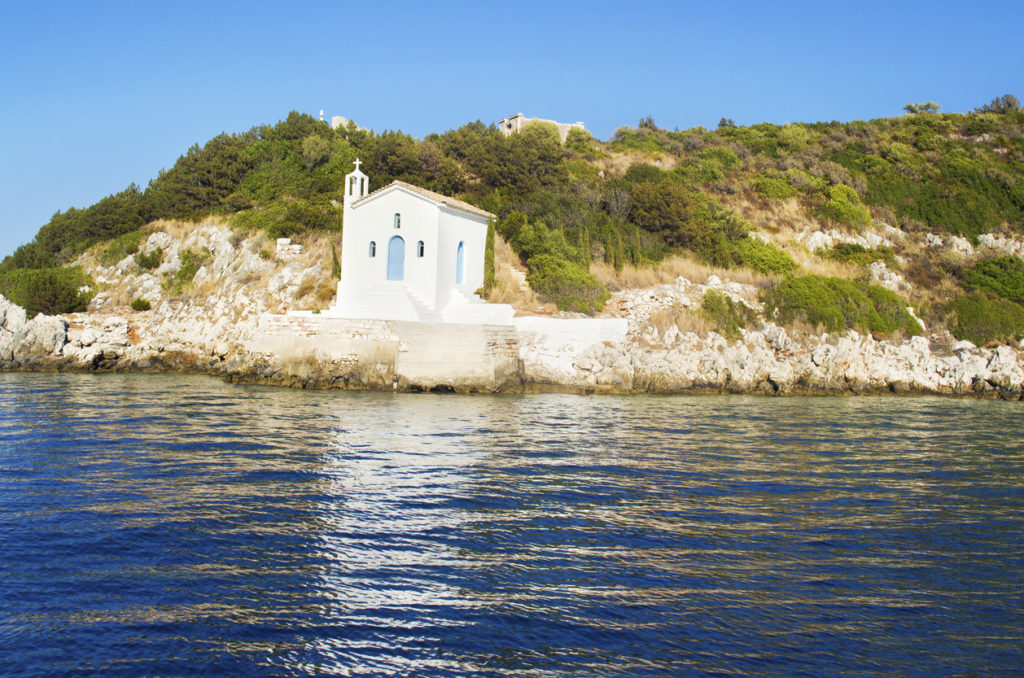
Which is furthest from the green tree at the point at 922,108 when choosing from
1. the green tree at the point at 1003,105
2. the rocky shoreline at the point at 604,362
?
the rocky shoreline at the point at 604,362

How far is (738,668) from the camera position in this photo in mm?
5156

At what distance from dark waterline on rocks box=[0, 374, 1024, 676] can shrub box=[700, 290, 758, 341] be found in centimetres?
1183

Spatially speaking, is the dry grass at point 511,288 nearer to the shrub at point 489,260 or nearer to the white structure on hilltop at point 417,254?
the shrub at point 489,260

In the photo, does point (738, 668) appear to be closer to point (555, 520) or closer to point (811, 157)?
point (555, 520)

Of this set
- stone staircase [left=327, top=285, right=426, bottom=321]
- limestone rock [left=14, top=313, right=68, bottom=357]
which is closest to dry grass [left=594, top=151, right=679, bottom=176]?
stone staircase [left=327, top=285, right=426, bottom=321]

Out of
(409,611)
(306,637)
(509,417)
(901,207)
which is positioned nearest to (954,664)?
(409,611)

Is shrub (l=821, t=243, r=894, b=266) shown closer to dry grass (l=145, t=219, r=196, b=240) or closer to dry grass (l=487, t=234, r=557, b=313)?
dry grass (l=487, t=234, r=557, b=313)

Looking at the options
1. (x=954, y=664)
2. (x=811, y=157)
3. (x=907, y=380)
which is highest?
(x=811, y=157)

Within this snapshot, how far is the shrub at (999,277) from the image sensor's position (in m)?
31.2

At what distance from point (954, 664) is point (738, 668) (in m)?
1.68

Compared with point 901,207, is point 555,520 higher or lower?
lower

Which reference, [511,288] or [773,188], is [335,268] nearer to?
[511,288]

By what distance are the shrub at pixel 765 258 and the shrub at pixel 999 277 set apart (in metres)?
7.99

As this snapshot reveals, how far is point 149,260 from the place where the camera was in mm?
32906
